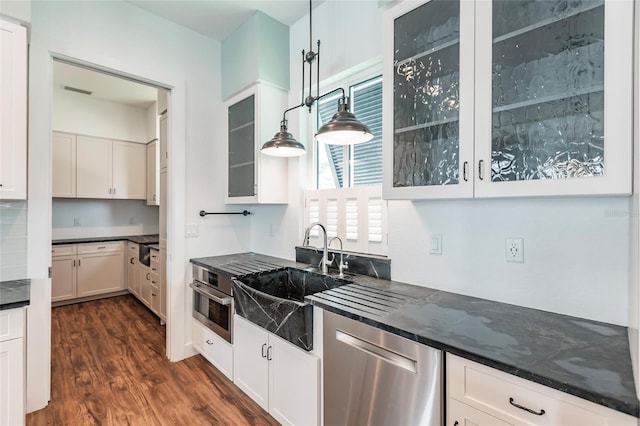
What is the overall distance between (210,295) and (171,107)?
165cm

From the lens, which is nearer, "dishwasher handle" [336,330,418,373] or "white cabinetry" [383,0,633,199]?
"white cabinetry" [383,0,633,199]

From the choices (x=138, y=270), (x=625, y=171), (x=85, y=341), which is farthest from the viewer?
(x=138, y=270)

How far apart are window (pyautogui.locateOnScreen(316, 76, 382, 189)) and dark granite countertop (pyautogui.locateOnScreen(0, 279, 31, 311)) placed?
1.97 metres

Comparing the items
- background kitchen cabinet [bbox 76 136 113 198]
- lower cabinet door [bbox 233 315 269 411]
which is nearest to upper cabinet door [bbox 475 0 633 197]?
lower cabinet door [bbox 233 315 269 411]

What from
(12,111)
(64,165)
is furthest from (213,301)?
(64,165)

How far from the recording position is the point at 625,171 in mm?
986

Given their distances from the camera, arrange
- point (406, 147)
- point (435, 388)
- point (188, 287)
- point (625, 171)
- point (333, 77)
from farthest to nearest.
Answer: point (188, 287) < point (333, 77) < point (406, 147) < point (435, 388) < point (625, 171)

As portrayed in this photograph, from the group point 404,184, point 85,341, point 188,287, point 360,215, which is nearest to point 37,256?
point 188,287

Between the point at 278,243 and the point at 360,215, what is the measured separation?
989mm

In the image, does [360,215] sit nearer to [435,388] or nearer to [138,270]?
[435,388]

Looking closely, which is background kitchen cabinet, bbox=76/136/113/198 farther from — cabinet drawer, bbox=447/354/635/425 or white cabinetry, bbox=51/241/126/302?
cabinet drawer, bbox=447/354/635/425

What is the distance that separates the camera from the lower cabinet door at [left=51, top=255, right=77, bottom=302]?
13.1 feet

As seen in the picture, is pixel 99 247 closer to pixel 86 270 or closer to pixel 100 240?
pixel 100 240

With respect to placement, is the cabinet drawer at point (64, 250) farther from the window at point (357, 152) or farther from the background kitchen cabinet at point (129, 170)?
the window at point (357, 152)
